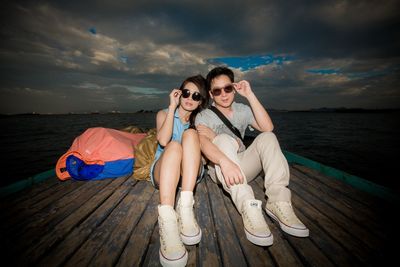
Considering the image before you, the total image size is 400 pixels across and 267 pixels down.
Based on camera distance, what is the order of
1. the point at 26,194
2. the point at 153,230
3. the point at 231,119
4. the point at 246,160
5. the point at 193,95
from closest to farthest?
the point at 153,230
the point at 246,160
the point at 26,194
the point at 193,95
the point at 231,119

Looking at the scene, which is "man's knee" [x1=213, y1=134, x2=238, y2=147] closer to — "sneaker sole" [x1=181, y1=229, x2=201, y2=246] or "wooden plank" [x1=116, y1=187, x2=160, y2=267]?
"sneaker sole" [x1=181, y1=229, x2=201, y2=246]

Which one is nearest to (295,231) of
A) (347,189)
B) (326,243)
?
(326,243)

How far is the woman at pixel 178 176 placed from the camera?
1781 millimetres

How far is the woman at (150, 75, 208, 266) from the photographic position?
1781 millimetres

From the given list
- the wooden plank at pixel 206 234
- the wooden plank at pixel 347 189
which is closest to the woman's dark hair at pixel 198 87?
the wooden plank at pixel 206 234

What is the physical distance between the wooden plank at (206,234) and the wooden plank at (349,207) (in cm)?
192

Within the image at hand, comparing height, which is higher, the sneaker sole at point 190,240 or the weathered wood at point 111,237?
the sneaker sole at point 190,240

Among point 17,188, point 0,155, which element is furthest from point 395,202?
point 0,155

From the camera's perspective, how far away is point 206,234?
215 cm

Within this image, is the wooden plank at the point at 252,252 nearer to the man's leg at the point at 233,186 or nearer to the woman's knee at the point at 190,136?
the man's leg at the point at 233,186

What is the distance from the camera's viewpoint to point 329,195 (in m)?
3.08

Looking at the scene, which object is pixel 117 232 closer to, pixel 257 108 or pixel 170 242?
pixel 170 242

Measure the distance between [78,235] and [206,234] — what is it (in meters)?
1.52

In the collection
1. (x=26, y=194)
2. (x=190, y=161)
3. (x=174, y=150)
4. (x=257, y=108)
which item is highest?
(x=257, y=108)
